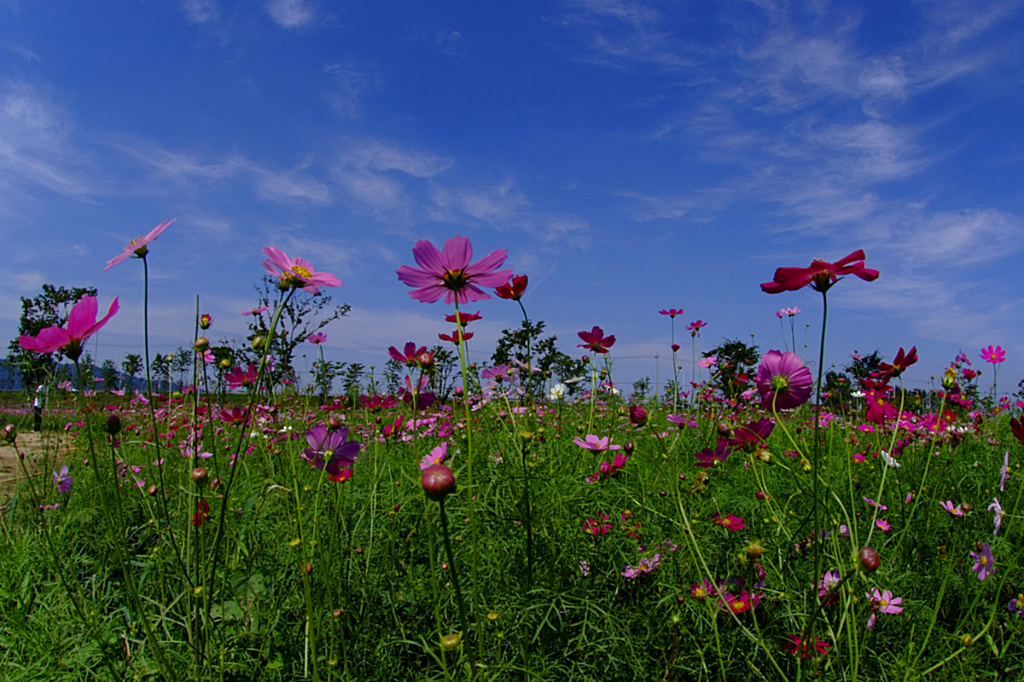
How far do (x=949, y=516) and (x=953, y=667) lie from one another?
3.11 ft

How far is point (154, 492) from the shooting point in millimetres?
1226

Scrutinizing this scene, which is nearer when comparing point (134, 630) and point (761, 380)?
point (761, 380)

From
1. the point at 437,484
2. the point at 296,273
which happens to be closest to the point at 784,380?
the point at 437,484

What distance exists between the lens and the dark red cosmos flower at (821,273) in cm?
74

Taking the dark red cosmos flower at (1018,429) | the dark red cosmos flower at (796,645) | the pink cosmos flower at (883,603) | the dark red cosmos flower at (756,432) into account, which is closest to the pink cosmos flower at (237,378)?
the dark red cosmos flower at (756,432)

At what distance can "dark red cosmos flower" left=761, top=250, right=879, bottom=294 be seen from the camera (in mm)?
743

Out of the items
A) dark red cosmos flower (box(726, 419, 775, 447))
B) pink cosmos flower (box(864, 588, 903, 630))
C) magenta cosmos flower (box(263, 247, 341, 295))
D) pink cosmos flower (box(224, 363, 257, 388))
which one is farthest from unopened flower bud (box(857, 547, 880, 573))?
pink cosmos flower (box(224, 363, 257, 388))

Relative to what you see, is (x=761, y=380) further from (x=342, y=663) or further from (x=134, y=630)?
(x=134, y=630)

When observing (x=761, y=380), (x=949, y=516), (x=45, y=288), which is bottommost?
(x=949, y=516)

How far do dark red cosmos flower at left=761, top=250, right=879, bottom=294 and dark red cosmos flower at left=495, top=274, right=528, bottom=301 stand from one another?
588mm

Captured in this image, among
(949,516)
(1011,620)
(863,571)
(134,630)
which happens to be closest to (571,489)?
(863,571)

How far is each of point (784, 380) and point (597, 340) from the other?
80cm

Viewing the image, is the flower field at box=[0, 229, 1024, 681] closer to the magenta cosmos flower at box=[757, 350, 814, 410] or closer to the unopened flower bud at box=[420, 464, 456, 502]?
the magenta cosmos flower at box=[757, 350, 814, 410]

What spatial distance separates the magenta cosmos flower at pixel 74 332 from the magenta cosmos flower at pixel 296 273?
0.75ft
